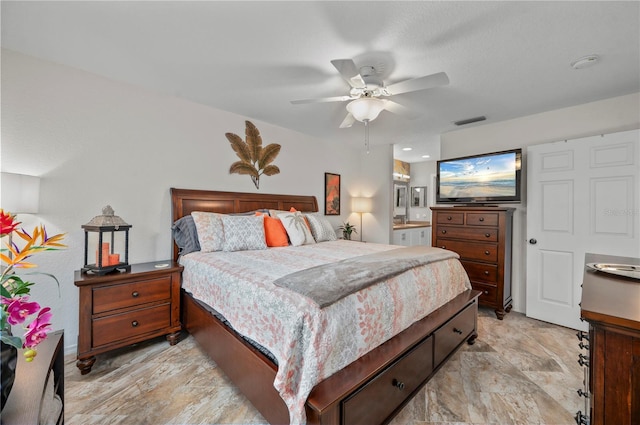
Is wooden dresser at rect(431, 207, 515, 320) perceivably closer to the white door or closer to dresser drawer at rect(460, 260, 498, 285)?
dresser drawer at rect(460, 260, 498, 285)

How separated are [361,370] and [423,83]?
1891mm

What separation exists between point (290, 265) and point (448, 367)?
153 centimetres

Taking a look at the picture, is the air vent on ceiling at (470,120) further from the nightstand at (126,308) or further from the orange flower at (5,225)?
the orange flower at (5,225)

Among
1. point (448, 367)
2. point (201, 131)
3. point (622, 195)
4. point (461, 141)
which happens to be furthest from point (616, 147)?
point (201, 131)

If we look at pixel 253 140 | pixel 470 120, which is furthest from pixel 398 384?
pixel 470 120

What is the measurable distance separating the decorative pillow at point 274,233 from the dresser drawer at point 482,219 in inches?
91.0

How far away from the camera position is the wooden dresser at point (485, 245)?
3127mm

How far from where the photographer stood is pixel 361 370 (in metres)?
1.36

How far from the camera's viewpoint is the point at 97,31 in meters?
1.83

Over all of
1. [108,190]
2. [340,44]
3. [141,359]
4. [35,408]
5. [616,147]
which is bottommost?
[141,359]

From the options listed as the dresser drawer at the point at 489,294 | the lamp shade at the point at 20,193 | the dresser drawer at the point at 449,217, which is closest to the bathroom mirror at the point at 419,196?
the dresser drawer at the point at 449,217

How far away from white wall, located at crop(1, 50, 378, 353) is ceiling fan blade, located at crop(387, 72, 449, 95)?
6.94ft

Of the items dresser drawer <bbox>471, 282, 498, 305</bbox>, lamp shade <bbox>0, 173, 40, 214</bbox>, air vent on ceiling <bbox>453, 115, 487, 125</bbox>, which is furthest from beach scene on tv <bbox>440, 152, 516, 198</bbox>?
lamp shade <bbox>0, 173, 40, 214</bbox>

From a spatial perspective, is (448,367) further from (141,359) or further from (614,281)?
(141,359)
